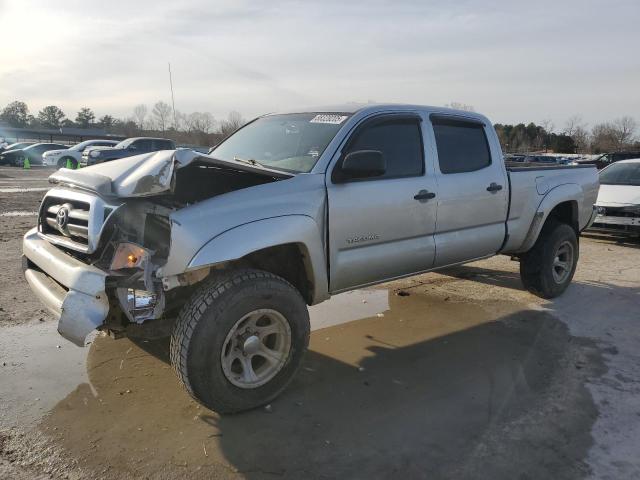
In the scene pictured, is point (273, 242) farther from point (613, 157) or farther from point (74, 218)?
point (613, 157)

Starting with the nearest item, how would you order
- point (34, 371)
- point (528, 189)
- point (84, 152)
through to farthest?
point (34, 371)
point (528, 189)
point (84, 152)

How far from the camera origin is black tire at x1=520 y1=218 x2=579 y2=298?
5.83m

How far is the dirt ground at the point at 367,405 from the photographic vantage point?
2.88m

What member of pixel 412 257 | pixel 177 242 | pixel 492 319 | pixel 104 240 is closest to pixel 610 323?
pixel 492 319

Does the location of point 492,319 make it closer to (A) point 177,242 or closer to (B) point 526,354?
(B) point 526,354

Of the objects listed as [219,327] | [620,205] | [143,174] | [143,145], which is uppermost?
[143,145]

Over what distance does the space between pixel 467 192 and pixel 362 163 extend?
152 cm

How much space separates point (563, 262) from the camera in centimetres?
612

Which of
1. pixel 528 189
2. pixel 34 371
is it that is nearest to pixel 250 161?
pixel 34 371

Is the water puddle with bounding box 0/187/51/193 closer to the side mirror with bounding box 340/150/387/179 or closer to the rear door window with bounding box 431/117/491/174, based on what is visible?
the rear door window with bounding box 431/117/491/174

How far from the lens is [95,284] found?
9.70ft

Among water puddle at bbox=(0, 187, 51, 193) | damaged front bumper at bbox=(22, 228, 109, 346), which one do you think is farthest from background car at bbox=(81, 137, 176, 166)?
damaged front bumper at bbox=(22, 228, 109, 346)

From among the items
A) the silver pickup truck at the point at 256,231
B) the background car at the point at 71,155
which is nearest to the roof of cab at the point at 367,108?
the silver pickup truck at the point at 256,231

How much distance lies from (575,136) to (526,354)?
70.8 metres
